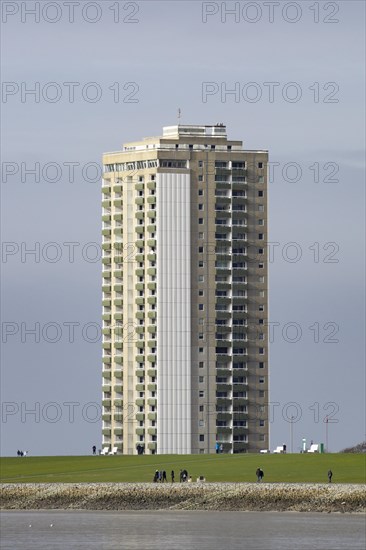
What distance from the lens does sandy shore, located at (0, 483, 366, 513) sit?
137 m

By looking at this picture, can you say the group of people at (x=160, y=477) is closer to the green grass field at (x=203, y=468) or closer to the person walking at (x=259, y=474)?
the green grass field at (x=203, y=468)

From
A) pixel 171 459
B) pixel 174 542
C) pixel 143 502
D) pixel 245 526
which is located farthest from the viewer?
pixel 171 459

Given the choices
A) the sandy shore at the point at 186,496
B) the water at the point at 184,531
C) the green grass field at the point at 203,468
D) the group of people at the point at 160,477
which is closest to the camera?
the water at the point at 184,531

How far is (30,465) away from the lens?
188 metres

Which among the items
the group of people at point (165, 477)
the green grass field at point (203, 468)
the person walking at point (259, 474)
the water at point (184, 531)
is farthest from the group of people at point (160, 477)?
the water at point (184, 531)

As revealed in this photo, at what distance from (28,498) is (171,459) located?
1357 inches

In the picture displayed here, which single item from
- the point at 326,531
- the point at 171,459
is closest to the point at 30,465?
the point at 171,459

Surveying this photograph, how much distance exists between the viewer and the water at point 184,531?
115m

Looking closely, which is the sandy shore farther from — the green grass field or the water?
the green grass field

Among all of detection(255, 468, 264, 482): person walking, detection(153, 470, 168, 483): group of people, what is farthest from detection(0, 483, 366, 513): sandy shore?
detection(153, 470, 168, 483): group of people

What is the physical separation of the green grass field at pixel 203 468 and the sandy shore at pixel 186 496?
254 inches

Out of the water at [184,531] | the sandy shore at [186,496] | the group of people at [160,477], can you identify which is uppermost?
the group of people at [160,477]

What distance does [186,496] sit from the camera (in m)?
145

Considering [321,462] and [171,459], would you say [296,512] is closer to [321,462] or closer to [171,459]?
[321,462]
